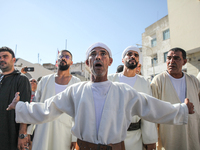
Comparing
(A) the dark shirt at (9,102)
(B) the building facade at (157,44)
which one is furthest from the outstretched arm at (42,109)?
(B) the building facade at (157,44)

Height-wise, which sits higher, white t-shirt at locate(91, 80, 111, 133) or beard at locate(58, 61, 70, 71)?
beard at locate(58, 61, 70, 71)

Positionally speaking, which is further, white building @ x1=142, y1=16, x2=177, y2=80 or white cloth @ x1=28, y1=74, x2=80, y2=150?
white building @ x1=142, y1=16, x2=177, y2=80

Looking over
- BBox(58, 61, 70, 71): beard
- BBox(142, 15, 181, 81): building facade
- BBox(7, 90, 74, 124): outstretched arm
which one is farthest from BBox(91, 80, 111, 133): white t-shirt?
BBox(142, 15, 181, 81): building facade

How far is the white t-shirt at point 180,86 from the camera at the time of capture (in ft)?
9.94

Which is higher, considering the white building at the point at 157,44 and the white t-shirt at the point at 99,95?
the white building at the point at 157,44

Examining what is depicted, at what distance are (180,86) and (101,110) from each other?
2078 mm

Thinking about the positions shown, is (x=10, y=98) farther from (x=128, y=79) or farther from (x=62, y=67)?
(x=128, y=79)

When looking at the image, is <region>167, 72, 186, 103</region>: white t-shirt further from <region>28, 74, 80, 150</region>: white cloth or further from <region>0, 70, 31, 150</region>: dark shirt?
<region>0, 70, 31, 150</region>: dark shirt

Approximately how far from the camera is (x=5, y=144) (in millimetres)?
2562

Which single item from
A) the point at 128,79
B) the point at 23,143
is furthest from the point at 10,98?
the point at 128,79

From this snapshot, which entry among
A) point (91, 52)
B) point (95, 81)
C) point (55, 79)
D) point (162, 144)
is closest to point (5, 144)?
point (55, 79)

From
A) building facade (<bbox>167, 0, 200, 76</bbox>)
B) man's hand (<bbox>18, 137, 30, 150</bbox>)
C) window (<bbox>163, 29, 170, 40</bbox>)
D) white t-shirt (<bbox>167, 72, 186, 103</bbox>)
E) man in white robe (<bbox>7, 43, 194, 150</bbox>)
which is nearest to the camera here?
man in white robe (<bbox>7, 43, 194, 150</bbox>)

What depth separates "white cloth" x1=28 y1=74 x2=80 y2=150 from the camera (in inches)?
114

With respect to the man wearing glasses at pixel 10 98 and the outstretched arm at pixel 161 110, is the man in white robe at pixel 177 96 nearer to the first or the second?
the outstretched arm at pixel 161 110
